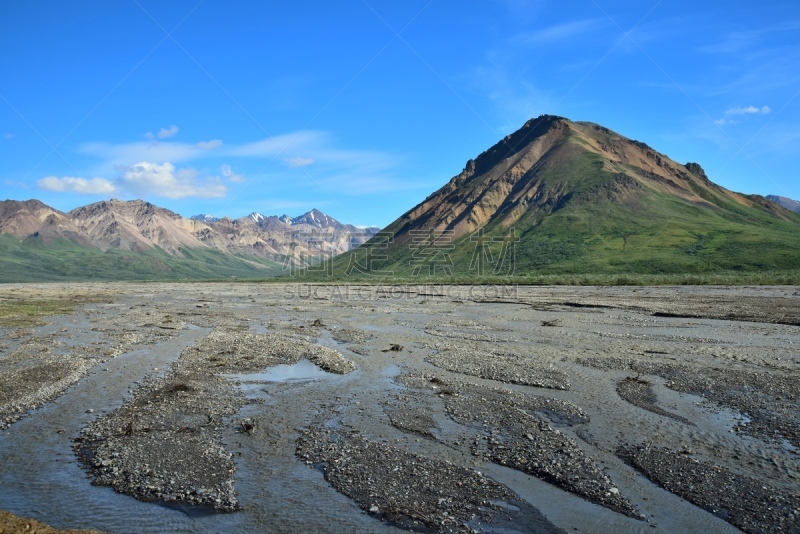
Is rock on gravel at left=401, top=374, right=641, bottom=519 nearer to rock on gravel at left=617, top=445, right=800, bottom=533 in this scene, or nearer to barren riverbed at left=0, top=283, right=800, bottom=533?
barren riverbed at left=0, top=283, right=800, bottom=533

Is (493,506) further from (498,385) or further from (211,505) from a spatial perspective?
(498,385)

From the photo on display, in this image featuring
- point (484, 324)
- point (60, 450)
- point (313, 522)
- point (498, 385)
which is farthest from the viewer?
point (484, 324)

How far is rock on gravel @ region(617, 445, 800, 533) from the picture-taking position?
1063 cm

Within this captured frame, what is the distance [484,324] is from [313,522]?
1435 inches

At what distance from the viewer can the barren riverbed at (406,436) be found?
11.2 metres

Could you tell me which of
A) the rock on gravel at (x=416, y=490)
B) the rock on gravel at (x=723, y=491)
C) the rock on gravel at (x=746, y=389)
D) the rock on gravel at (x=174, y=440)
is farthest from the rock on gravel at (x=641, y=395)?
the rock on gravel at (x=174, y=440)

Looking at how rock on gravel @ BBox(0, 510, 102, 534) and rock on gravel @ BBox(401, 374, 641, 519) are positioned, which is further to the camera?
rock on gravel @ BBox(401, 374, 641, 519)

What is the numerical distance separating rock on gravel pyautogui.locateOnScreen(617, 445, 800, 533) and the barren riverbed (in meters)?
0.06

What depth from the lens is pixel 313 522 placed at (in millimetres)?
10938

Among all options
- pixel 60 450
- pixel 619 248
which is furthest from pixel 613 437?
pixel 619 248

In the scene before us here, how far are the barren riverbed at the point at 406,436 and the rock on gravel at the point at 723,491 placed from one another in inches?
2.2

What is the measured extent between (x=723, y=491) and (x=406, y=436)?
26.7 ft

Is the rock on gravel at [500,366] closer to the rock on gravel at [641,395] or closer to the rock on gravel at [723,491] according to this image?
the rock on gravel at [641,395]

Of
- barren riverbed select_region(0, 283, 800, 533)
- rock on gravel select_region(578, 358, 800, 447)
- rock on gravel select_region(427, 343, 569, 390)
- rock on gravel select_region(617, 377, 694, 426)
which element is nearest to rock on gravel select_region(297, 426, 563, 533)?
barren riverbed select_region(0, 283, 800, 533)
